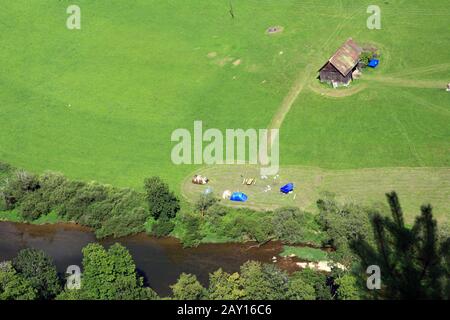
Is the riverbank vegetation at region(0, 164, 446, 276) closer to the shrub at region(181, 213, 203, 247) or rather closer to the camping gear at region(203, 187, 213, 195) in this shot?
the shrub at region(181, 213, 203, 247)

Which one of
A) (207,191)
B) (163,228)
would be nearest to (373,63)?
(207,191)

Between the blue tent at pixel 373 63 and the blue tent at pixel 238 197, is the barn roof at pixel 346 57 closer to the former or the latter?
the blue tent at pixel 373 63

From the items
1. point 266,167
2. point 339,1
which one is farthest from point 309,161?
point 339,1

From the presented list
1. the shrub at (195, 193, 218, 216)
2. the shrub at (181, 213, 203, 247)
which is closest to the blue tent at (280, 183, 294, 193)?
the shrub at (195, 193, 218, 216)

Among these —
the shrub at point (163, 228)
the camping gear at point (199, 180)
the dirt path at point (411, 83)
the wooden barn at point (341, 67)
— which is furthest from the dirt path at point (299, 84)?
the shrub at point (163, 228)

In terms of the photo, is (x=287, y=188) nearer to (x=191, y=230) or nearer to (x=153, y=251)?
(x=191, y=230)

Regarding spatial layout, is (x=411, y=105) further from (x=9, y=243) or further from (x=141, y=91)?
(x=9, y=243)
